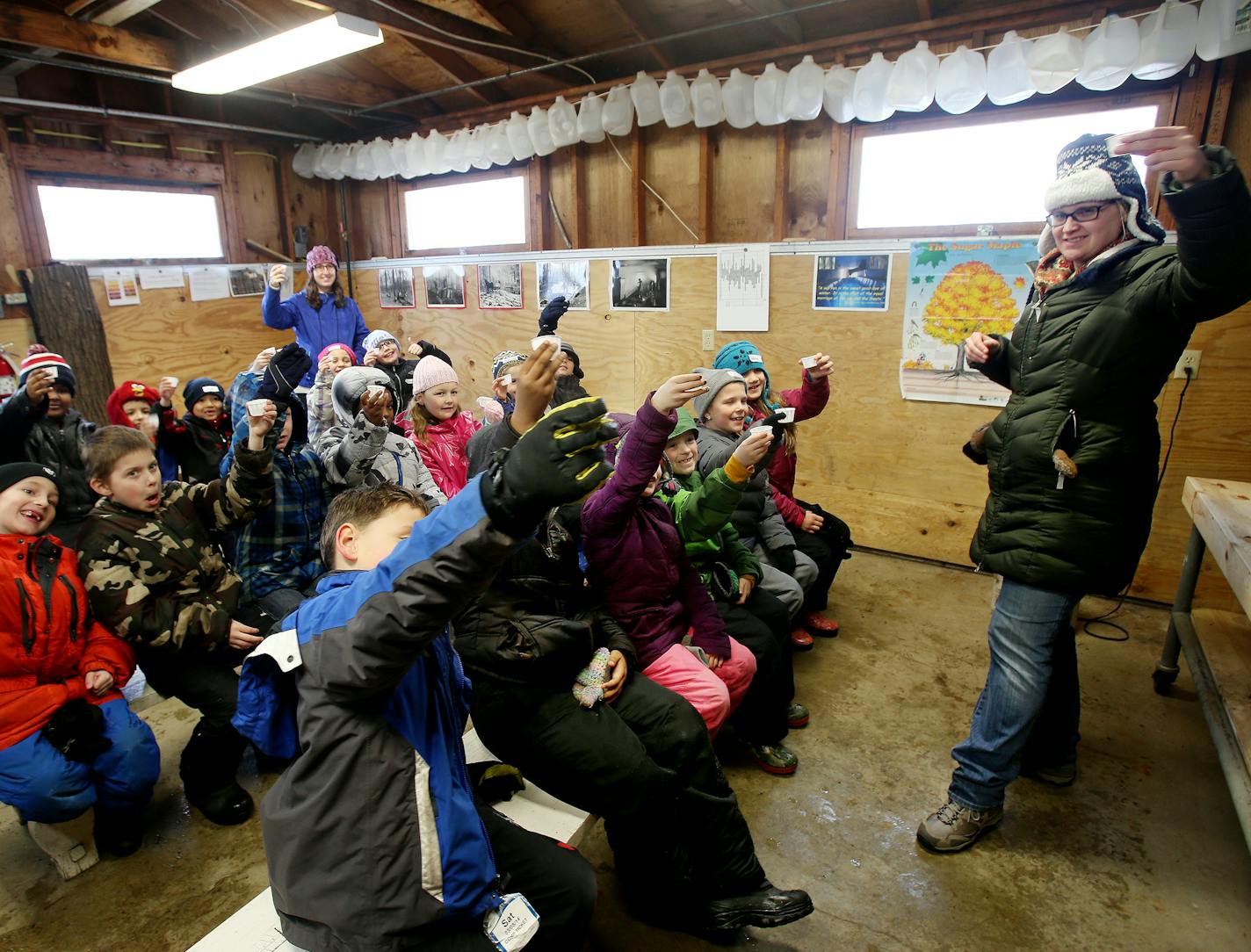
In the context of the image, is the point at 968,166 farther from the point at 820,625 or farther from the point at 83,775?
the point at 83,775

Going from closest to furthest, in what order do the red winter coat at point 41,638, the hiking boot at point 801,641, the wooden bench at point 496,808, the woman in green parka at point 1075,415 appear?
the wooden bench at point 496,808 → the woman in green parka at point 1075,415 → the red winter coat at point 41,638 → the hiking boot at point 801,641

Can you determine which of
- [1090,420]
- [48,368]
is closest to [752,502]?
[1090,420]

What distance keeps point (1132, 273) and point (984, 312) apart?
7.00ft

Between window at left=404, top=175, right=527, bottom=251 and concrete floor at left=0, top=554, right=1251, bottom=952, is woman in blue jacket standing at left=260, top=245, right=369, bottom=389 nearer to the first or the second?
window at left=404, top=175, right=527, bottom=251

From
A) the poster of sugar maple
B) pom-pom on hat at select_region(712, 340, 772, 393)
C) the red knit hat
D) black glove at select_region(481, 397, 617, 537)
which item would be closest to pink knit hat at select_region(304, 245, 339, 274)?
the red knit hat

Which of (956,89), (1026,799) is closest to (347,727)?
(1026,799)

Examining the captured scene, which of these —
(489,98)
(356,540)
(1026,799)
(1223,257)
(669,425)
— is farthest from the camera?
(489,98)

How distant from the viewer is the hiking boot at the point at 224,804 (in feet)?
7.43

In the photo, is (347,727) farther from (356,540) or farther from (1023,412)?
(1023,412)

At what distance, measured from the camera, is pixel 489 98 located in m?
5.73

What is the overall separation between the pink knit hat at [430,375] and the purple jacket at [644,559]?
1.32 metres

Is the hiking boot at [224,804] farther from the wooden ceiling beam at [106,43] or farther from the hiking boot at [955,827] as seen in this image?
A: the wooden ceiling beam at [106,43]

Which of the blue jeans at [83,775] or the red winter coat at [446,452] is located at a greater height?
the red winter coat at [446,452]

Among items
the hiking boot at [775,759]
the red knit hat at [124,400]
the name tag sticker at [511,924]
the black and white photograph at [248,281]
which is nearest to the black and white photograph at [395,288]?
the black and white photograph at [248,281]
